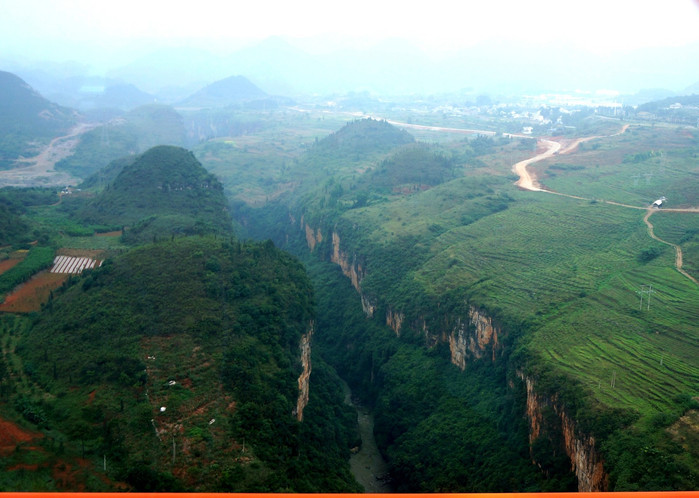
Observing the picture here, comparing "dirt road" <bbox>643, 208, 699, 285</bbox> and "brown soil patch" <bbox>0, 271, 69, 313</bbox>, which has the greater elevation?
"dirt road" <bbox>643, 208, 699, 285</bbox>

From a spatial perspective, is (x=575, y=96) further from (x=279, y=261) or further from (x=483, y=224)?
(x=279, y=261)

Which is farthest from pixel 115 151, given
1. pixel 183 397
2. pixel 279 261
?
pixel 183 397

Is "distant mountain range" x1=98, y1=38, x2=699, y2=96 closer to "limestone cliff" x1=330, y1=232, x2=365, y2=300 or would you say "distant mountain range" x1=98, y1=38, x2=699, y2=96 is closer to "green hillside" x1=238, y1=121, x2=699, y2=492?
"green hillside" x1=238, y1=121, x2=699, y2=492

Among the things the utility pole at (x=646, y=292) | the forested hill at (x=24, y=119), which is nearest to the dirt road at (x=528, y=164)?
the utility pole at (x=646, y=292)

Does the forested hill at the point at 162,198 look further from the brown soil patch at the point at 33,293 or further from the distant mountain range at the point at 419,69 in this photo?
the distant mountain range at the point at 419,69

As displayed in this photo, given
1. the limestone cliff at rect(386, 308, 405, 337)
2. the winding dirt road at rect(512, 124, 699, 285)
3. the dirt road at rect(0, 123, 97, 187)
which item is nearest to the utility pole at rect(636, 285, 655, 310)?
the winding dirt road at rect(512, 124, 699, 285)

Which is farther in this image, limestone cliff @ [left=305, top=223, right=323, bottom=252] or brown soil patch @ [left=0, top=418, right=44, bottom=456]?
limestone cliff @ [left=305, top=223, right=323, bottom=252]

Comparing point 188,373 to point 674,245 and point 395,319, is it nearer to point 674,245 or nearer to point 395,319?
point 395,319
